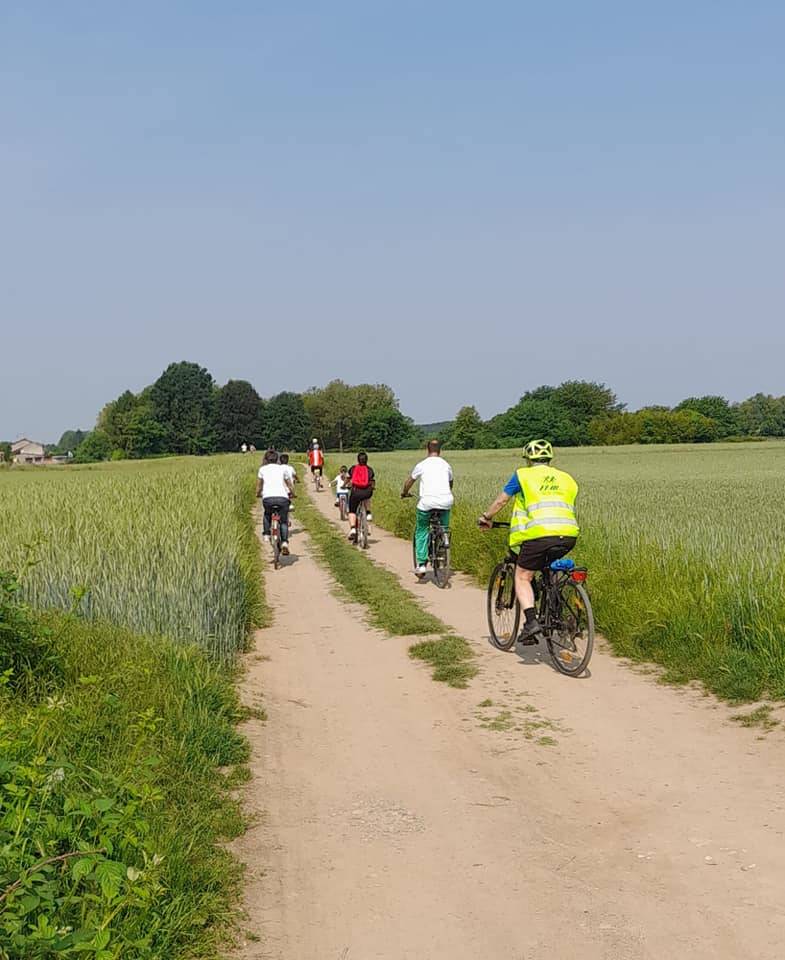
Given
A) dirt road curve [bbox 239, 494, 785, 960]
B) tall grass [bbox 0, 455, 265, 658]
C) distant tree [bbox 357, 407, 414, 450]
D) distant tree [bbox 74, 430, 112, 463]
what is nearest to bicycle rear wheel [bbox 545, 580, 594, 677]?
dirt road curve [bbox 239, 494, 785, 960]

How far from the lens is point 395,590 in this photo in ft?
40.3

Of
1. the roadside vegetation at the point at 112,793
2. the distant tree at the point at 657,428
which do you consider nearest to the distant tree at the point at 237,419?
the distant tree at the point at 657,428

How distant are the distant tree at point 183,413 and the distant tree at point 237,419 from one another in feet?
4.82

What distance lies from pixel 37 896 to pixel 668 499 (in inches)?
762

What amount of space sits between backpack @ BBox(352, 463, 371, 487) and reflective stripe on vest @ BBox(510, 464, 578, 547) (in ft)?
30.2

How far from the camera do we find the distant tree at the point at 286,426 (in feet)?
432

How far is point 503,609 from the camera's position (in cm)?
884

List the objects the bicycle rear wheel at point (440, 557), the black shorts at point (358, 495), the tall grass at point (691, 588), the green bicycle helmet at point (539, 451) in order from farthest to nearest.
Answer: the black shorts at point (358, 495), the bicycle rear wheel at point (440, 557), the green bicycle helmet at point (539, 451), the tall grass at point (691, 588)

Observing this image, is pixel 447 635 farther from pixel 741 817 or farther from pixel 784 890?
pixel 784 890

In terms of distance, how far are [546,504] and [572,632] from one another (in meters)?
1.12

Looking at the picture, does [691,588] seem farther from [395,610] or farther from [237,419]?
[237,419]

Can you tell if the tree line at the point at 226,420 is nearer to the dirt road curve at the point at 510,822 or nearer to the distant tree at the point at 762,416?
the distant tree at the point at 762,416

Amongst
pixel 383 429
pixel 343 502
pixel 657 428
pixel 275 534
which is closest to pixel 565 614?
pixel 275 534

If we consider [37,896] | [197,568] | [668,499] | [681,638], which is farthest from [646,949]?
[668,499]
